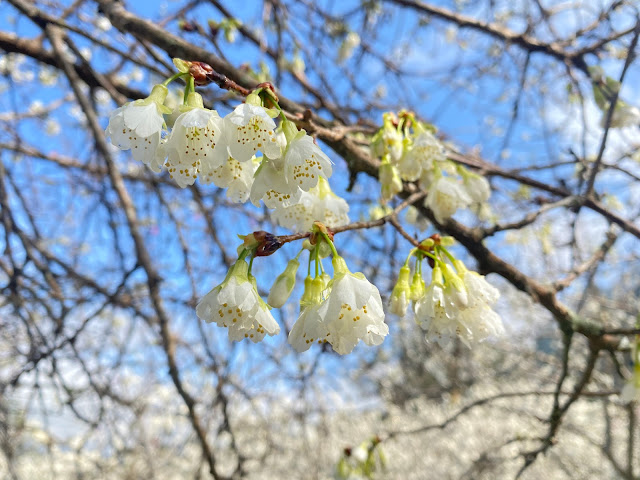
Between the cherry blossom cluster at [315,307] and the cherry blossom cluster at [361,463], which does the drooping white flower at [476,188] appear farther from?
the cherry blossom cluster at [361,463]

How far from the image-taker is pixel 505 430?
767 cm

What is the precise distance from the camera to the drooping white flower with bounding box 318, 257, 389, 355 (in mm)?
923

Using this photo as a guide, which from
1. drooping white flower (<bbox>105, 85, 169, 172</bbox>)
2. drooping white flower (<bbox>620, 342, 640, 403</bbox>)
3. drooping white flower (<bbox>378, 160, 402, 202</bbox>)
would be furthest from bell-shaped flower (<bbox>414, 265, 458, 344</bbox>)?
drooping white flower (<bbox>620, 342, 640, 403</bbox>)

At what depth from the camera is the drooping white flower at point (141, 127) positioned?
2.96 feet

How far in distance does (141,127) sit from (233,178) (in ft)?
0.78

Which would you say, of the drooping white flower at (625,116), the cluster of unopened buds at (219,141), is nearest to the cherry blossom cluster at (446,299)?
the cluster of unopened buds at (219,141)

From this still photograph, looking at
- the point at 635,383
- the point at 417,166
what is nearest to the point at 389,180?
the point at 417,166

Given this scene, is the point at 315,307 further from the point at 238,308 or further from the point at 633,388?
the point at 633,388

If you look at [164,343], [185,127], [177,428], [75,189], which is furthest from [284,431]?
[185,127]

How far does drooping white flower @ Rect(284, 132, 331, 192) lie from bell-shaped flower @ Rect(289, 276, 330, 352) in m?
0.22

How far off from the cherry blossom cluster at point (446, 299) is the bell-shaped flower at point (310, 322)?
22 centimetres

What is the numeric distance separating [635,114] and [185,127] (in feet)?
6.78

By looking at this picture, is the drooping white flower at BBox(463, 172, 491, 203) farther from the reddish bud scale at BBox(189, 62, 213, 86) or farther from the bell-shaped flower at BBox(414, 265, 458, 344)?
the reddish bud scale at BBox(189, 62, 213, 86)

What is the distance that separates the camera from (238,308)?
A: 0.99m
